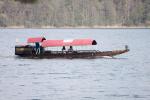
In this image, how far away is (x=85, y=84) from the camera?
63750 mm

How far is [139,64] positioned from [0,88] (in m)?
34.2

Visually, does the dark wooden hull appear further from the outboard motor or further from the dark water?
the dark water

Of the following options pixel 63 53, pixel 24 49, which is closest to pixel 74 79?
pixel 63 53

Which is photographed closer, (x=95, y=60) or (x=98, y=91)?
(x=98, y=91)

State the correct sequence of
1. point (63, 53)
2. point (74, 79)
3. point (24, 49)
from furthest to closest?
1. point (24, 49)
2. point (63, 53)
3. point (74, 79)

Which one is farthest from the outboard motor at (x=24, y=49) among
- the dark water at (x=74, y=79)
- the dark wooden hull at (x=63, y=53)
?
the dark water at (x=74, y=79)

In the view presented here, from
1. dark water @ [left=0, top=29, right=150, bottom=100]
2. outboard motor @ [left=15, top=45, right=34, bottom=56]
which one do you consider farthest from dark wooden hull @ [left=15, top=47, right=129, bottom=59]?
dark water @ [left=0, top=29, right=150, bottom=100]

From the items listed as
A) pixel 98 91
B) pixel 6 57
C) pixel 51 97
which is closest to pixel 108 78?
pixel 98 91

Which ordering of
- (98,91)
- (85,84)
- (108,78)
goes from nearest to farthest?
(98,91), (85,84), (108,78)

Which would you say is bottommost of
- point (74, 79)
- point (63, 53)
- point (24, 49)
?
point (74, 79)

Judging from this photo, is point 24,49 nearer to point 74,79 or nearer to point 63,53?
point 63,53

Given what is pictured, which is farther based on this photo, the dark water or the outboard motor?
the outboard motor

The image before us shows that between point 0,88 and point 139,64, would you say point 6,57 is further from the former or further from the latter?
point 0,88

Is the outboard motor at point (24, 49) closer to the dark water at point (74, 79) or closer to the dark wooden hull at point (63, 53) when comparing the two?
the dark wooden hull at point (63, 53)
